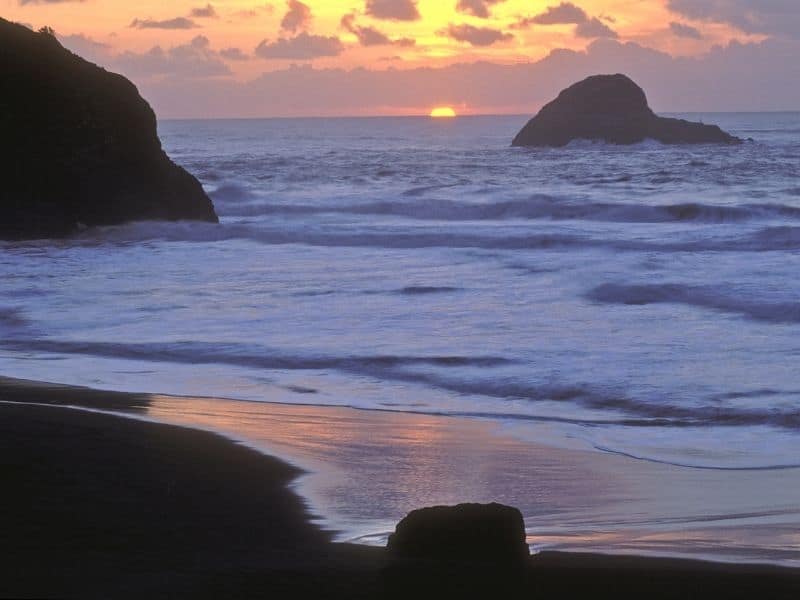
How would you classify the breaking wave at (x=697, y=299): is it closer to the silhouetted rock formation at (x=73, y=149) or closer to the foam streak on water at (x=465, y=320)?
the foam streak on water at (x=465, y=320)

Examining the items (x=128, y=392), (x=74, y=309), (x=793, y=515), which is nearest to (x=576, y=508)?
(x=793, y=515)

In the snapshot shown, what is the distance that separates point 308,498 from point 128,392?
368 cm

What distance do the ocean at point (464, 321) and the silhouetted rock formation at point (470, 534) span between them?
275 centimetres

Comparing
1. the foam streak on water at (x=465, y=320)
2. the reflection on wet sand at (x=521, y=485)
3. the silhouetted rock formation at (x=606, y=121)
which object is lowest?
the foam streak on water at (x=465, y=320)

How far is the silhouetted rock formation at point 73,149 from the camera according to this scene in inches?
1012

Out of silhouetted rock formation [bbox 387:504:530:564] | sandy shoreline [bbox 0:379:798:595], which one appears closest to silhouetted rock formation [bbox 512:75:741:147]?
sandy shoreline [bbox 0:379:798:595]

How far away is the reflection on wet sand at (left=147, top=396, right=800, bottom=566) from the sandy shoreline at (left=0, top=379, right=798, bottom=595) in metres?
0.01

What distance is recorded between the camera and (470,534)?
4.80 m

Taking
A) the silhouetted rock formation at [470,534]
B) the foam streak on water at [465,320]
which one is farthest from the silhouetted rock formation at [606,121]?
the silhouetted rock formation at [470,534]

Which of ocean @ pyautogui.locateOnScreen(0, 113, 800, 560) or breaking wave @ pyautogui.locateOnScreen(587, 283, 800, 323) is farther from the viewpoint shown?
breaking wave @ pyautogui.locateOnScreen(587, 283, 800, 323)

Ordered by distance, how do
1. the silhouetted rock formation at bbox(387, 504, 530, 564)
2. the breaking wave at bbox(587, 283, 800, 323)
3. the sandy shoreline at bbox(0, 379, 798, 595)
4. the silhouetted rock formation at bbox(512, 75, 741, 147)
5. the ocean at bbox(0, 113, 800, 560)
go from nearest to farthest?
the silhouetted rock formation at bbox(387, 504, 530, 564), the sandy shoreline at bbox(0, 379, 798, 595), the ocean at bbox(0, 113, 800, 560), the breaking wave at bbox(587, 283, 800, 323), the silhouetted rock formation at bbox(512, 75, 741, 147)

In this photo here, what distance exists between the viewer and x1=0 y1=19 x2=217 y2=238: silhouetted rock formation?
2570cm

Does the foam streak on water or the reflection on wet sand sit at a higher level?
the reflection on wet sand

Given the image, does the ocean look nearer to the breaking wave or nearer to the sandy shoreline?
the breaking wave
